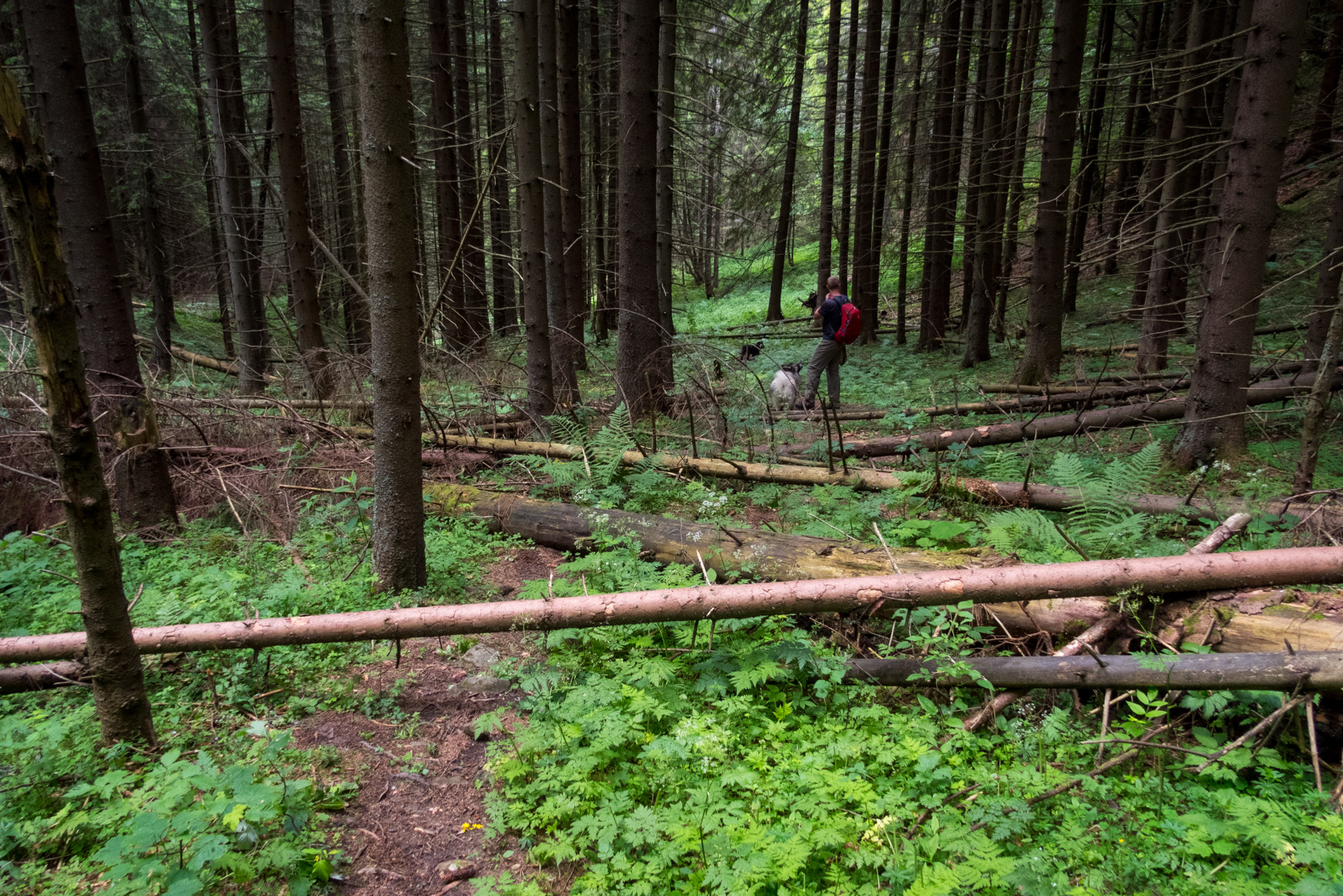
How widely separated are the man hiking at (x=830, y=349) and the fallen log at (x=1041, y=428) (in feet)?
6.89

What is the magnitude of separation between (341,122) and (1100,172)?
19.0 meters

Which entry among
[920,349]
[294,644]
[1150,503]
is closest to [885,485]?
[1150,503]

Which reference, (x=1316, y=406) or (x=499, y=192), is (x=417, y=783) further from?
(x=499, y=192)

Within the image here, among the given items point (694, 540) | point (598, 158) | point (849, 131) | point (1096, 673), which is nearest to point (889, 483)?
point (694, 540)

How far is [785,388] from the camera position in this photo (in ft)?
34.3

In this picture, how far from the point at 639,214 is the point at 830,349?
3.50 meters

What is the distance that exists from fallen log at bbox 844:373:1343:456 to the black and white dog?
2.61 meters

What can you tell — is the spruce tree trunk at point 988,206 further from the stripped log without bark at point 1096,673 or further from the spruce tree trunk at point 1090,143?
the stripped log without bark at point 1096,673

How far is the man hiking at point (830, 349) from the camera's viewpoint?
9.73m

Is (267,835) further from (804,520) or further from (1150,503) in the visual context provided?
(1150,503)

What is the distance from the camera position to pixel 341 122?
16.7m

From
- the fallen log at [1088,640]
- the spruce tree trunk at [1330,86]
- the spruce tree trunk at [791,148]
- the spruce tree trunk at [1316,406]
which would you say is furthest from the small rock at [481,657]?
the spruce tree trunk at [1330,86]

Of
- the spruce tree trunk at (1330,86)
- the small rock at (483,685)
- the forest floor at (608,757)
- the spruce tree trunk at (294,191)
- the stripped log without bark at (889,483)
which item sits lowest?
the small rock at (483,685)

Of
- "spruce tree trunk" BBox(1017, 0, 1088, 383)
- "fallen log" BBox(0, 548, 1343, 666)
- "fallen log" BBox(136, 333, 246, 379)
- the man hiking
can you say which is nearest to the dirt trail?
"fallen log" BBox(0, 548, 1343, 666)
